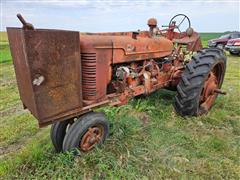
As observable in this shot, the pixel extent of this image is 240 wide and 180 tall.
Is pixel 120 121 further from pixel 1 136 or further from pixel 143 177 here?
pixel 1 136

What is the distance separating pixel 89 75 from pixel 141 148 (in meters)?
1.17

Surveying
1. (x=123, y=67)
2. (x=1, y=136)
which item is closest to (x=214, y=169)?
(x=123, y=67)

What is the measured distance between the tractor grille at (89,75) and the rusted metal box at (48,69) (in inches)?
6.1

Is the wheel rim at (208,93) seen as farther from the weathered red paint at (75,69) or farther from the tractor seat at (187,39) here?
the weathered red paint at (75,69)

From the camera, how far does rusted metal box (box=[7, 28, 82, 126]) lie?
214 centimetres

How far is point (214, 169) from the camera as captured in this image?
275 centimetres

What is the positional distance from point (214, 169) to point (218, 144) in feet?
1.82

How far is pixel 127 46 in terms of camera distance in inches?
123

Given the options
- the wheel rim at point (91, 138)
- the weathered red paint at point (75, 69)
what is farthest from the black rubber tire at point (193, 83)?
the wheel rim at point (91, 138)

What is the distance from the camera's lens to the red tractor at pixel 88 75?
2252mm

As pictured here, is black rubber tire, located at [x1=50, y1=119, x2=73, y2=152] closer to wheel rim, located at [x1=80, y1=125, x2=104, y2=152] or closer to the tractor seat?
wheel rim, located at [x1=80, y1=125, x2=104, y2=152]

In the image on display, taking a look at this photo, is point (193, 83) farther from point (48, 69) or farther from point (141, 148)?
point (48, 69)

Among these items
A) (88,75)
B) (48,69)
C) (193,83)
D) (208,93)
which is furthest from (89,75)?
(208,93)

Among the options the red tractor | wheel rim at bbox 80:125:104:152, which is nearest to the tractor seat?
the red tractor
